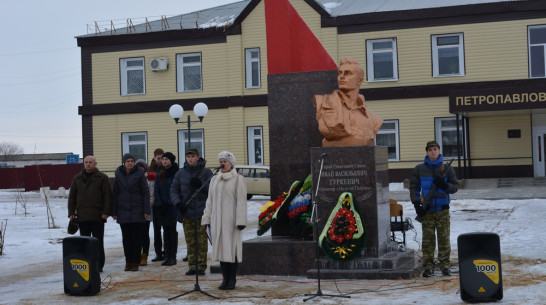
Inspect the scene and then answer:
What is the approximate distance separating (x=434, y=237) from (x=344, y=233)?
114cm

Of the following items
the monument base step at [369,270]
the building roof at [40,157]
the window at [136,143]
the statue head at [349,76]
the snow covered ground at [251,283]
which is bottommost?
the snow covered ground at [251,283]

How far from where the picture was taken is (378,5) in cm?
3034

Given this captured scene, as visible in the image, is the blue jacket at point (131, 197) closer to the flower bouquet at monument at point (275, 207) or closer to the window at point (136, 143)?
the flower bouquet at monument at point (275, 207)

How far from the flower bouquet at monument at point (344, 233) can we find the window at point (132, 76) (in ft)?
79.7

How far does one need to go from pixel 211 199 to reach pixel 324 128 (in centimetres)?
215

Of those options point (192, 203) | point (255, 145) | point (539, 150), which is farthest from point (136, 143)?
point (192, 203)

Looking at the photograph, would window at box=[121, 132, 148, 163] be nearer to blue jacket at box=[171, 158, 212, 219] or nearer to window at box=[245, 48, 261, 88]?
window at box=[245, 48, 261, 88]

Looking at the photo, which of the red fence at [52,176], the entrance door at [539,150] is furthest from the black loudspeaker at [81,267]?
the red fence at [52,176]

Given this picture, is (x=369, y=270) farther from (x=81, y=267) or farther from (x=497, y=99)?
(x=497, y=99)

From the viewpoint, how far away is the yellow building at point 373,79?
2792 cm

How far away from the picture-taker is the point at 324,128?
10133 millimetres

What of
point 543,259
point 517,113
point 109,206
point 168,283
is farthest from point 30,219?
point 517,113

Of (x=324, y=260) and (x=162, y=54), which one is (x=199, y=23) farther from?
(x=324, y=260)

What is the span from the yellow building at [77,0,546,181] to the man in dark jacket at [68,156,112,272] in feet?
57.4
